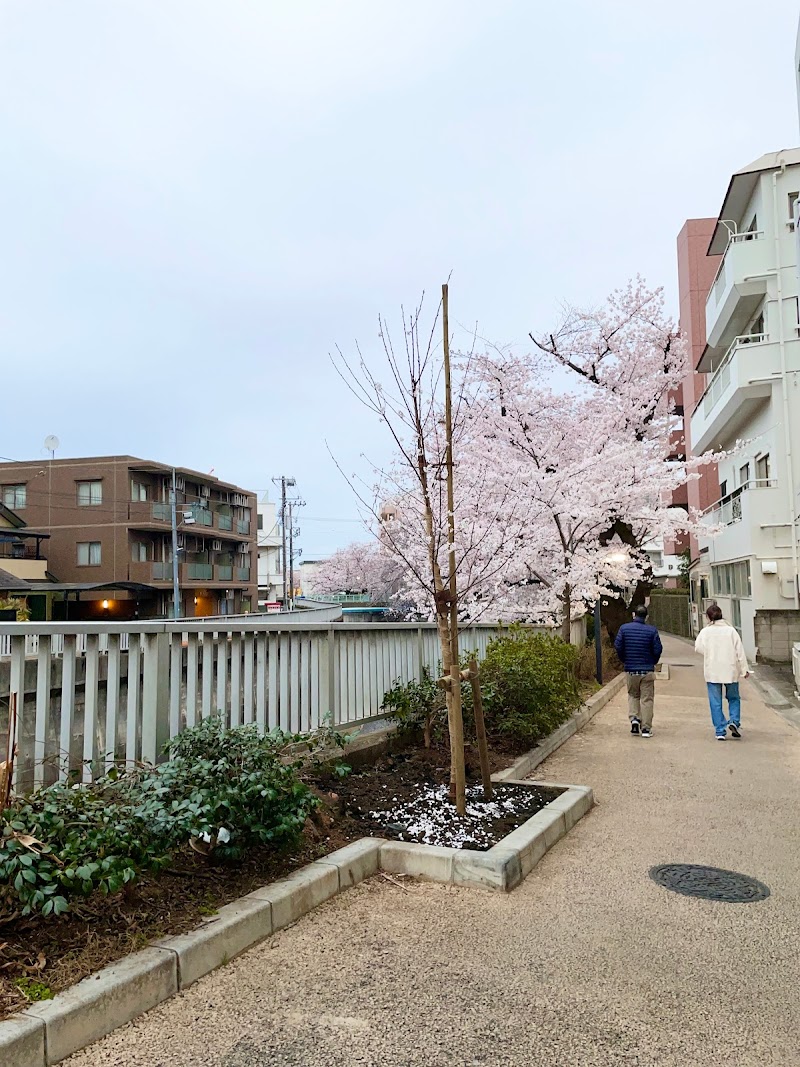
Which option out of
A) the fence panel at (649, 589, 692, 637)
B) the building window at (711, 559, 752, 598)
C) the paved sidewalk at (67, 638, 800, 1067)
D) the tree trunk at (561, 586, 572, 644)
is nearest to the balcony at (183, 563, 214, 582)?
the fence panel at (649, 589, 692, 637)

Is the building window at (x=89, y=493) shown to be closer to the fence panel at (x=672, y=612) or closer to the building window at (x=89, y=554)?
the building window at (x=89, y=554)

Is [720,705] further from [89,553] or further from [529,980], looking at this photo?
[89,553]

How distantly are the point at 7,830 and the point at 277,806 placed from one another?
4.40 ft

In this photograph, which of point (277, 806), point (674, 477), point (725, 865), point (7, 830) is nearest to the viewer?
point (7, 830)

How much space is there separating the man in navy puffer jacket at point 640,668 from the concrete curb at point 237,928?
4.29 m

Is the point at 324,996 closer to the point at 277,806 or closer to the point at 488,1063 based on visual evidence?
the point at 488,1063

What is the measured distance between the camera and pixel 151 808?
10.8 feet

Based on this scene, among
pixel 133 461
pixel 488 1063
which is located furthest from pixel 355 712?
pixel 133 461

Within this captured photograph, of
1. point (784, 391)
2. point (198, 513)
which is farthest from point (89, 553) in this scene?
point (784, 391)

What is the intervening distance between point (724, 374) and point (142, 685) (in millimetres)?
19137

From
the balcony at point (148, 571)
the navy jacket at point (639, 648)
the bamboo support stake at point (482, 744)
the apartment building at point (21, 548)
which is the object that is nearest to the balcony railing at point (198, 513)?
the balcony at point (148, 571)

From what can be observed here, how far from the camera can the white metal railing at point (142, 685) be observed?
364 centimetres

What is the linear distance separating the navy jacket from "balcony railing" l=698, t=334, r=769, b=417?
1137 cm

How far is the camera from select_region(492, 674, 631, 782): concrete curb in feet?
21.3
